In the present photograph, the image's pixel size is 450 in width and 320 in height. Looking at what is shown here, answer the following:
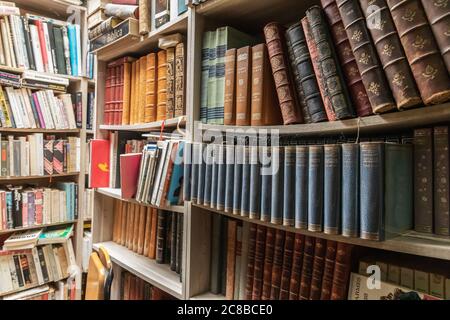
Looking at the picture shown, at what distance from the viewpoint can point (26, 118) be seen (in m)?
1.80

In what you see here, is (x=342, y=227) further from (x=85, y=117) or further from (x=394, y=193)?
(x=85, y=117)

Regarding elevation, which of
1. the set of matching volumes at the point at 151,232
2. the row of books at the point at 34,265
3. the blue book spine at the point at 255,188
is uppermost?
the blue book spine at the point at 255,188

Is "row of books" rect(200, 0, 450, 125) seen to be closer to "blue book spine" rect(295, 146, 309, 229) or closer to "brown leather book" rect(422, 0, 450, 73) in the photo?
"brown leather book" rect(422, 0, 450, 73)

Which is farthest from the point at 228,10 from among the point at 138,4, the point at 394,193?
the point at 394,193

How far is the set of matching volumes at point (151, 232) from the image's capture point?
1.16 metres

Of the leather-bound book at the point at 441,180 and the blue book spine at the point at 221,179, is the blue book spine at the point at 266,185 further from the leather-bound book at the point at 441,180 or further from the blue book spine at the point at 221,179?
the leather-bound book at the point at 441,180

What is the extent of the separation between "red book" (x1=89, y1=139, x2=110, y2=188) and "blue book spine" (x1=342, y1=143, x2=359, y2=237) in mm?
1253

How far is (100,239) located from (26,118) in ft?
2.99

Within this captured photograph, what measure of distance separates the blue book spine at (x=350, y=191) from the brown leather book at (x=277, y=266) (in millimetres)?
268

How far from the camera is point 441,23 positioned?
0.49 m

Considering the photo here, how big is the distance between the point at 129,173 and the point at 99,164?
0.42m

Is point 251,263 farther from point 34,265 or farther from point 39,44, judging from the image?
point 39,44

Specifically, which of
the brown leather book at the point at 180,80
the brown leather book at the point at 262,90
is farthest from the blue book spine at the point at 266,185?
the brown leather book at the point at 180,80

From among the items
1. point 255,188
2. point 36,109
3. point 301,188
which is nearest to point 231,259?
point 255,188
